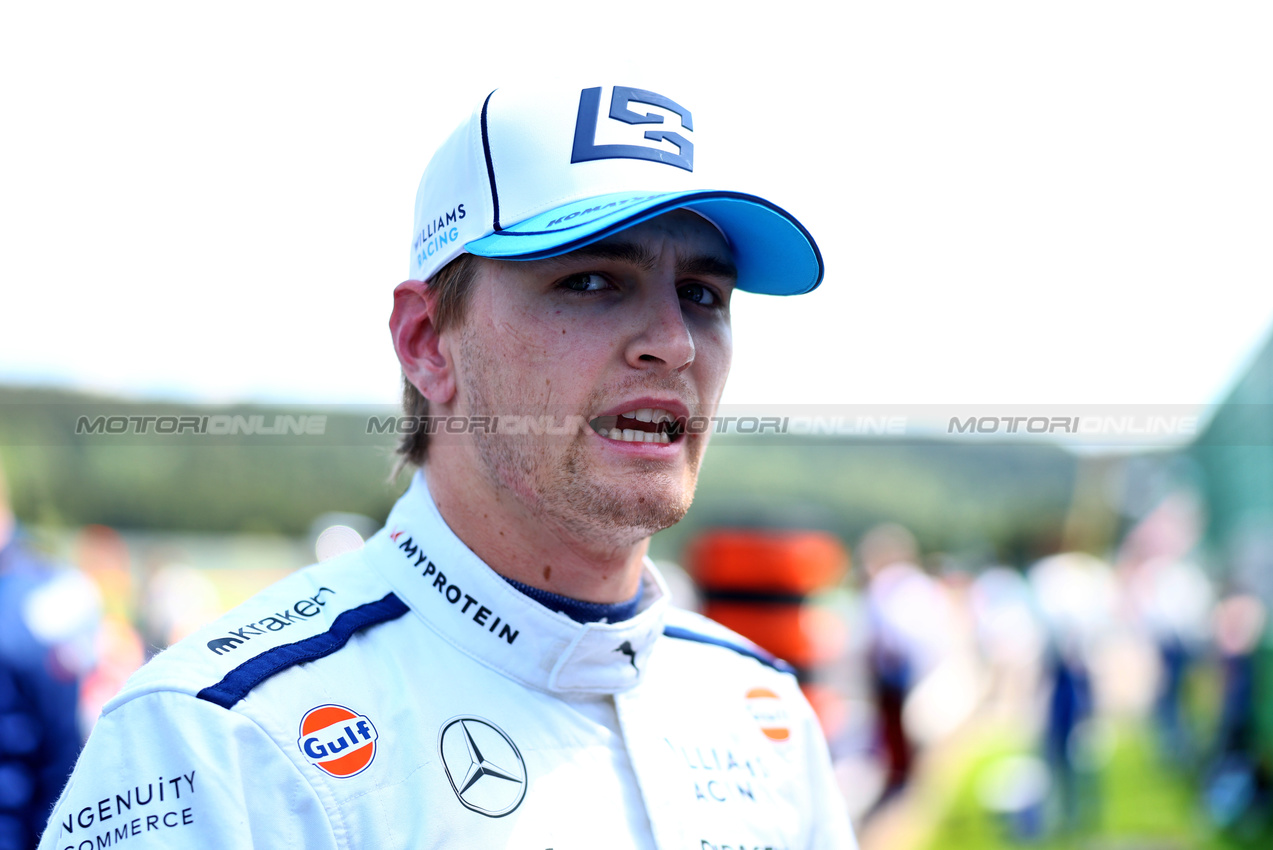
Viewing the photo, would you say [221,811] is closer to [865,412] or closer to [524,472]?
[524,472]

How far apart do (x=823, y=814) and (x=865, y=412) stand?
1.69m

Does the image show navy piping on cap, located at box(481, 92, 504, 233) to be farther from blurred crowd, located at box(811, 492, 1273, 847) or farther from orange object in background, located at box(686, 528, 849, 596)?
blurred crowd, located at box(811, 492, 1273, 847)

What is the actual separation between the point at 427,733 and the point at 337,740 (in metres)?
0.13

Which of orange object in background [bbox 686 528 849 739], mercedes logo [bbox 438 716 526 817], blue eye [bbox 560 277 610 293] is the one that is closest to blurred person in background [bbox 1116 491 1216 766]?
orange object in background [bbox 686 528 849 739]

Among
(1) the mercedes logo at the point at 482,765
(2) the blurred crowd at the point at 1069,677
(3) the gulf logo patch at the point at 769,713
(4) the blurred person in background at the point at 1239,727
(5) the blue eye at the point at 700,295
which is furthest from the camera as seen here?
(4) the blurred person in background at the point at 1239,727

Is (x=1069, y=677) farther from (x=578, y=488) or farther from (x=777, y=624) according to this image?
(x=578, y=488)

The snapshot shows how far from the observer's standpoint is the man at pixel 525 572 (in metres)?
1.32

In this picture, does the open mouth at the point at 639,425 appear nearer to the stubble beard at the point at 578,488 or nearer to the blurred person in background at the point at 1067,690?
the stubble beard at the point at 578,488

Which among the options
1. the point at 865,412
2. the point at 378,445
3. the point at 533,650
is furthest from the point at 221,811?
the point at 865,412

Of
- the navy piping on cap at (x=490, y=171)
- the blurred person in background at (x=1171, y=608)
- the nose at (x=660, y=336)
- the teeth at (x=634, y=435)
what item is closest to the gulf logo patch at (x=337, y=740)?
the teeth at (x=634, y=435)

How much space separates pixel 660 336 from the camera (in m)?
1.54

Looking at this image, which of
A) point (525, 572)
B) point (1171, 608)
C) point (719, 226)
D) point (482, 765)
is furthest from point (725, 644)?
point (1171, 608)

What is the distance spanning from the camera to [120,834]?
1.21 metres

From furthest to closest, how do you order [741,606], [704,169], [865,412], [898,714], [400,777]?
[898,714], [741,606], [865,412], [704,169], [400,777]
